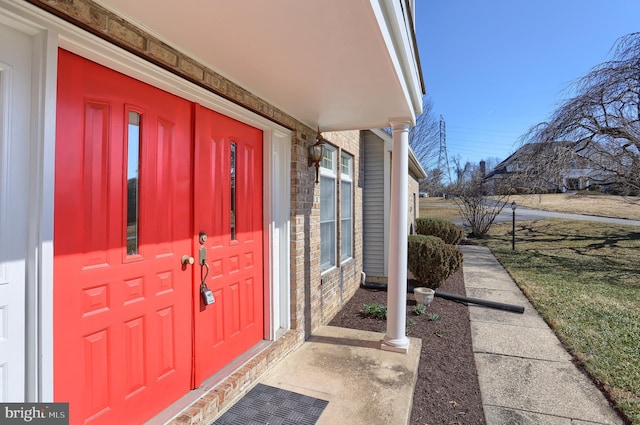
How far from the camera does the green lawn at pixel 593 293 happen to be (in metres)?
3.39

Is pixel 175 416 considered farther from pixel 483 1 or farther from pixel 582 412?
pixel 483 1

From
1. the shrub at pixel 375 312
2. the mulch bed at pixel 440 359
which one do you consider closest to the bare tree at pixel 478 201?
the mulch bed at pixel 440 359

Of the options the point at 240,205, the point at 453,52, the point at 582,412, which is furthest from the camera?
the point at 453,52

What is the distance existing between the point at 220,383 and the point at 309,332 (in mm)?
1567

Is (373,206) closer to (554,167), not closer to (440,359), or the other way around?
(440,359)

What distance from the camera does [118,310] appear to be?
191 centimetres

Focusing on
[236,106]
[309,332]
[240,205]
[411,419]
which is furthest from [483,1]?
[411,419]

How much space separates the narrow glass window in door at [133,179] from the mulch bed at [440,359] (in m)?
2.47

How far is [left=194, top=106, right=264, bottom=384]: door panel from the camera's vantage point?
99.0 inches

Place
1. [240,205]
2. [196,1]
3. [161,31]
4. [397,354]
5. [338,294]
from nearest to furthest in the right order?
[196,1] → [161,31] → [240,205] → [397,354] → [338,294]

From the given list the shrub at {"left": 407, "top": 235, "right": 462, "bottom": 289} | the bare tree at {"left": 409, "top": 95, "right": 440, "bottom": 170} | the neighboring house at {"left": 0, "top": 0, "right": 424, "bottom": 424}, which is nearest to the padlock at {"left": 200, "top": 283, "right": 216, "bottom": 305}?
the neighboring house at {"left": 0, "top": 0, "right": 424, "bottom": 424}

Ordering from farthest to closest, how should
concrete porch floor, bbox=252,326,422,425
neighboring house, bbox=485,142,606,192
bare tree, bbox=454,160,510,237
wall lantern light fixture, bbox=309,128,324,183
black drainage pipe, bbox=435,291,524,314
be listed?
1. bare tree, bbox=454,160,510,237
2. neighboring house, bbox=485,142,606,192
3. black drainage pipe, bbox=435,291,524,314
4. wall lantern light fixture, bbox=309,128,324,183
5. concrete porch floor, bbox=252,326,422,425

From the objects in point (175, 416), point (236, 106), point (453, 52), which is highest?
point (453, 52)

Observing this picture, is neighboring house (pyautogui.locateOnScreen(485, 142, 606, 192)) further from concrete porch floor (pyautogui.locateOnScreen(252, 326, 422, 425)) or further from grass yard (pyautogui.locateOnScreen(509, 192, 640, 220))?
grass yard (pyautogui.locateOnScreen(509, 192, 640, 220))
